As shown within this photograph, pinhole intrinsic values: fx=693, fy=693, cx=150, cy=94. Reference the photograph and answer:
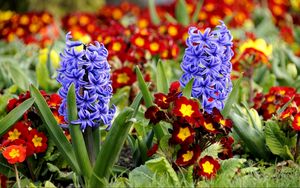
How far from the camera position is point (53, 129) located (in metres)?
3.35

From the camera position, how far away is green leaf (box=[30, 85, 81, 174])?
10.9 feet

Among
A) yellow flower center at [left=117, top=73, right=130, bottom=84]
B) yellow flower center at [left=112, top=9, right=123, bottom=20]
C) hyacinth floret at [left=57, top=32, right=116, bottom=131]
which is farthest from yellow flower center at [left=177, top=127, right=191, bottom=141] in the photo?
yellow flower center at [left=112, top=9, right=123, bottom=20]

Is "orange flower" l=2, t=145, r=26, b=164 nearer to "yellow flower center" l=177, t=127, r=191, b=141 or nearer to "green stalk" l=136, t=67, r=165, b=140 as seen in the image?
"green stalk" l=136, t=67, r=165, b=140

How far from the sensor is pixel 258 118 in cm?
393

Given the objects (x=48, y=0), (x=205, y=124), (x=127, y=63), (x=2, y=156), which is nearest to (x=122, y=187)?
(x=205, y=124)

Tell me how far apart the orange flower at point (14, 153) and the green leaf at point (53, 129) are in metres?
0.16

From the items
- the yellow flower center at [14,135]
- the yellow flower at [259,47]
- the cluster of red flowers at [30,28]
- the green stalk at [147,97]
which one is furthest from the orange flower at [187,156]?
the cluster of red flowers at [30,28]

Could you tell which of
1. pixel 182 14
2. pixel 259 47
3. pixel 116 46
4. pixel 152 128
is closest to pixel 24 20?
pixel 182 14

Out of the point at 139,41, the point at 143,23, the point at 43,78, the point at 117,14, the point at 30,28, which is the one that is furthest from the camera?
the point at 117,14

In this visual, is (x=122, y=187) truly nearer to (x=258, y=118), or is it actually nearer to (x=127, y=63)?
(x=258, y=118)

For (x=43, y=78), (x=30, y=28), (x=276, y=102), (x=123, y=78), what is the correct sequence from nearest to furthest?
1. (x=276, y=102)
2. (x=123, y=78)
3. (x=43, y=78)
4. (x=30, y=28)

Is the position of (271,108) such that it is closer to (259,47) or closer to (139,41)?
(259,47)

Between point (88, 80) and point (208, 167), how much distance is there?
0.71 metres

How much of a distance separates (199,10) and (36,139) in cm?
349
